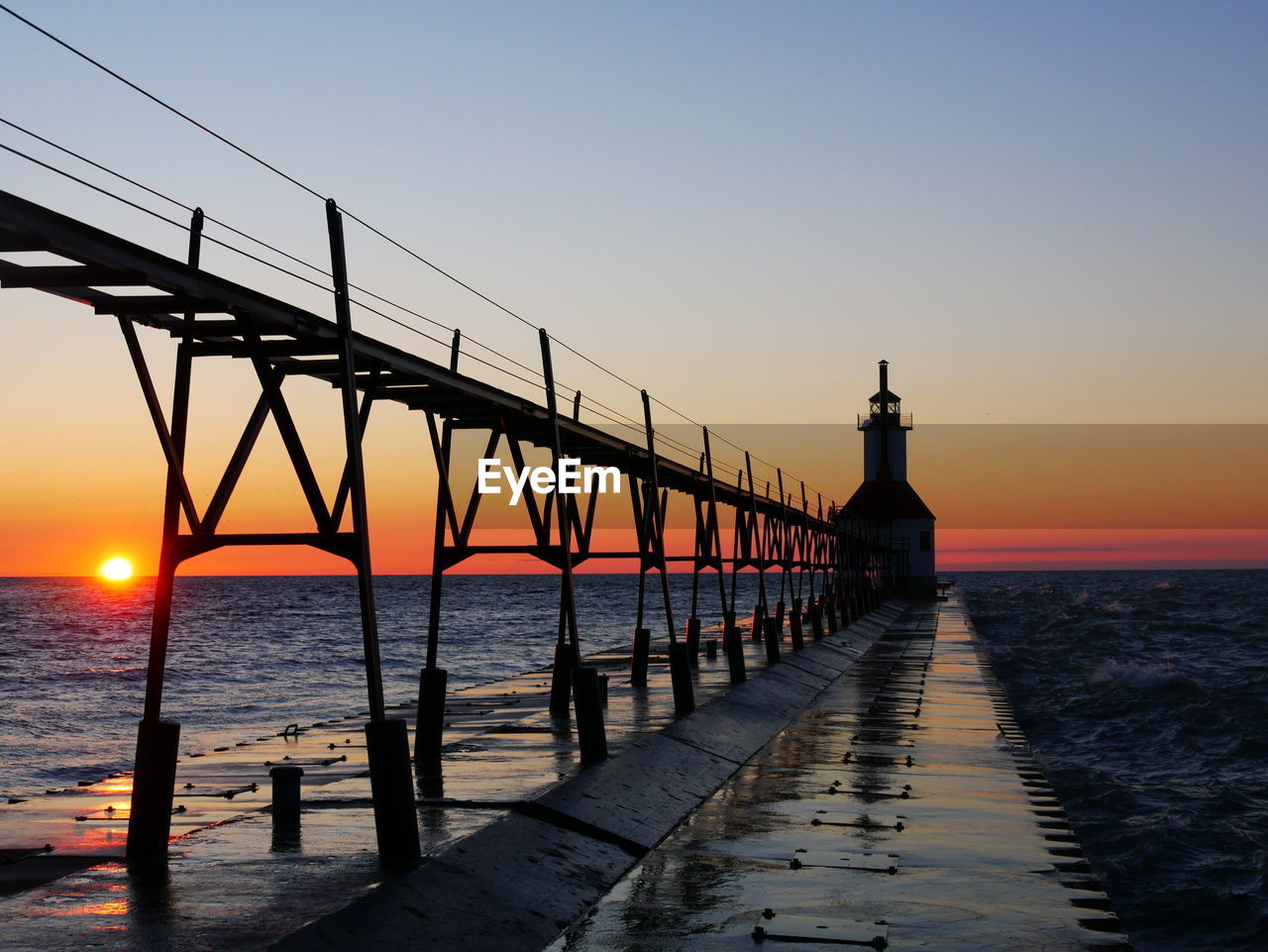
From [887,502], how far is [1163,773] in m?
80.2

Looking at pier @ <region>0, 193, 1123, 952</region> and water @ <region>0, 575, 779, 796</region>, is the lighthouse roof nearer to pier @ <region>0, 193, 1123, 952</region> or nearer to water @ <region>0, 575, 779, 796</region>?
water @ <region>0, 575, 779, 796</region>

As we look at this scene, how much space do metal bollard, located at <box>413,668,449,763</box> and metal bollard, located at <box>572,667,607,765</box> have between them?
193 centimetres

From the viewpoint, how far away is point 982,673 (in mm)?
38438

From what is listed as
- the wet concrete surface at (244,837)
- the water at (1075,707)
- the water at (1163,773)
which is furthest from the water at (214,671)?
the water at (1163,773)

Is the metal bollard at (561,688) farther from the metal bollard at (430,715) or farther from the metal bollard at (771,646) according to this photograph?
the metal bollard at (771,646)

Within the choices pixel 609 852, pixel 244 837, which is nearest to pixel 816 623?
pixel 609 852

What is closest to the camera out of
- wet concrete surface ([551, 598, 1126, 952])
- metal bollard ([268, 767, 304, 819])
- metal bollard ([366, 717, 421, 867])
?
wet concrete surface ([551, 598, 1126, 952])

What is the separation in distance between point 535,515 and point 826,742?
780 cm

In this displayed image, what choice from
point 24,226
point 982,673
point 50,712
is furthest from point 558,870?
point 50,712

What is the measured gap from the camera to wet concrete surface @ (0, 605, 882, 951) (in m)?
9.35

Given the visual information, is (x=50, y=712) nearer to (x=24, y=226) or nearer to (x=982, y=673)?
(x=982, y=673)

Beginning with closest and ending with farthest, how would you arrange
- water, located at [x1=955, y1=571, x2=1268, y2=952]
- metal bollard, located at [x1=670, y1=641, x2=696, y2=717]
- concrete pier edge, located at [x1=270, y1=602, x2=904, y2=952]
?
concrete pier edge, located at [x1=270, y1=602, x2=904, y2=952] < water, located at [x1=955, y1=571, x2=1268, y2=952] < metal bollard, located at [x1=670, y1=641, x2=696, y2=717]

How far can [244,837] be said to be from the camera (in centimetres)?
1253

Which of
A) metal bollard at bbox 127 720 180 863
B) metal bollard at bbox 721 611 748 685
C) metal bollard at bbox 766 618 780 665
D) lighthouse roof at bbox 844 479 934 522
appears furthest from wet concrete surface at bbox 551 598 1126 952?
lighthouse roof at bbox 844 479 934 522
